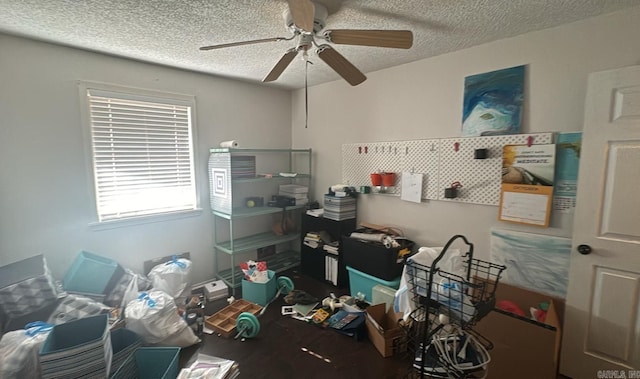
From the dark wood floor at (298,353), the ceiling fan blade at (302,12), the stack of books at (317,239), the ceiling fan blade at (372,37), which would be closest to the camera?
the ceiling fan blade at (302,12)

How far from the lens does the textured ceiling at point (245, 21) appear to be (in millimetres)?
1567

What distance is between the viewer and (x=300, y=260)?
11.8 feet

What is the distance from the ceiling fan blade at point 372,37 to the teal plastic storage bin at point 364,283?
1895 mm

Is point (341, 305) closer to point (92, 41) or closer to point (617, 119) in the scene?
point (617, 119)

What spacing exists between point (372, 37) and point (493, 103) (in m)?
1.28

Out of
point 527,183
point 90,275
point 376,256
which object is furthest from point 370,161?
point 90,275

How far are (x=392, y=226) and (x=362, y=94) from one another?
1.46m

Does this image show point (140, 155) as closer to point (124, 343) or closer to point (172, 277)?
point (172, 277)

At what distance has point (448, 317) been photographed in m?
1.19

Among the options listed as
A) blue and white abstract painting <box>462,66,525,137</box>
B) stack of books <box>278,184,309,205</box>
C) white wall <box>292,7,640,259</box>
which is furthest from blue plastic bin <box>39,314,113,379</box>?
blue and white abstract painting <box>462,66,525,137</box>

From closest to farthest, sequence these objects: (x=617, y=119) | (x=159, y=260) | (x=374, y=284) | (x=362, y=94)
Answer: (x=617, y=119) → (x=374, y=284) → (x=159, y=260) → (x=362, y=94)

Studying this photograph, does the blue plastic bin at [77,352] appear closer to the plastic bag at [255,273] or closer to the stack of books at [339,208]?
the plastic bag at [255,273]

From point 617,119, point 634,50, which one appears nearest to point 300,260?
point 617,119

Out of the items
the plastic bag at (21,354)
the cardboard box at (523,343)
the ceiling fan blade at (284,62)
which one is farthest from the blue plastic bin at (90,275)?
the cardboard box at (523,343)
